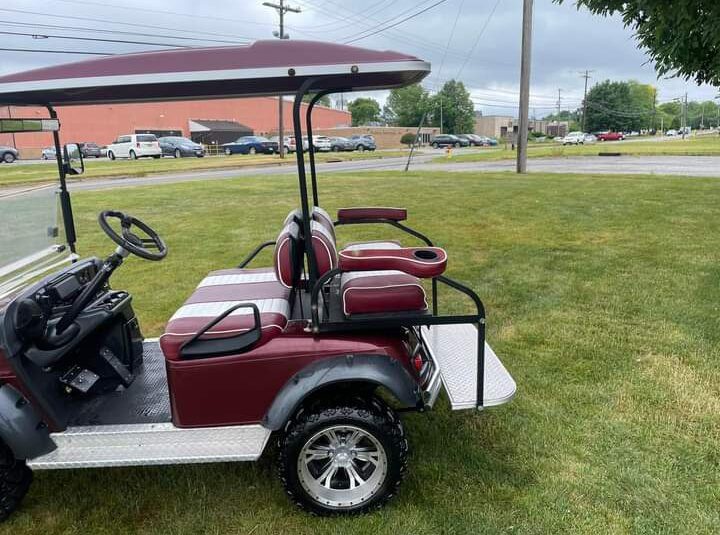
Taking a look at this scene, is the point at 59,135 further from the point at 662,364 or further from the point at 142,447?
the point at 662,364

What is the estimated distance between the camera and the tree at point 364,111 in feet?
307

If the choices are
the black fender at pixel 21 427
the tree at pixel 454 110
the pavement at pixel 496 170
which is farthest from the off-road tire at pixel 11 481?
the tree at pixel 454 110

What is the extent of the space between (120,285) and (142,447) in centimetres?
368

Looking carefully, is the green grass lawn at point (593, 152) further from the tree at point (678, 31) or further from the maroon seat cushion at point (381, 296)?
the maroon seat cushion at point (381, 296)

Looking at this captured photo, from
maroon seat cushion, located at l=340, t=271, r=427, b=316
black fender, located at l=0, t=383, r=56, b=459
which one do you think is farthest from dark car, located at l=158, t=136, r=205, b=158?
maroon seat cushion, located at l=340, t=271, r=427, b=316

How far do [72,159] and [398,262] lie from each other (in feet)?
6.35

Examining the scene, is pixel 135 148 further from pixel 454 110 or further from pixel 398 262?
pixel 454 110

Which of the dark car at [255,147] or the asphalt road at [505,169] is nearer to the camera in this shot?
the asphalt road at [505,169]

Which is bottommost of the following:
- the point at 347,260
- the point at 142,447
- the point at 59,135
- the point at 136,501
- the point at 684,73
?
the point at 136,501

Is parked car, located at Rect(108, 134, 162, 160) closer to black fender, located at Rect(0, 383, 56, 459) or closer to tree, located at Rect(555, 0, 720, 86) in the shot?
tree, located at Rect(555, 0, 720, 86)

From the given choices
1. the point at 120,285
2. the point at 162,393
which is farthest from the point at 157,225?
the point at 162,393

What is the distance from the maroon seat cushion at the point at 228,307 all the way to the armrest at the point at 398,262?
398mm

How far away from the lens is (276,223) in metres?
8.45

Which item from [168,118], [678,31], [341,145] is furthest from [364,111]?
[678,31]
